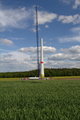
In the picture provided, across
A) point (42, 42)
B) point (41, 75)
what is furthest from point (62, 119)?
point (42, 42)

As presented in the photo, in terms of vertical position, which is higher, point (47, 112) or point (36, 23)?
point (36, 23)

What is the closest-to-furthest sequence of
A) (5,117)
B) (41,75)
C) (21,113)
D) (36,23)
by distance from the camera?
(5,117)
(21,113)
(41,75)
(36,23)

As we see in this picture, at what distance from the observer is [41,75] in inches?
2308

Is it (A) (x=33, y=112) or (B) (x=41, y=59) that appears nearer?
(A) (x=33, y=112)

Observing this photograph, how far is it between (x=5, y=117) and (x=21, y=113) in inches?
34.9

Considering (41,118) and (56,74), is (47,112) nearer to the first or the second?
(41,118)

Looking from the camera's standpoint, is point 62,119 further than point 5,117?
No

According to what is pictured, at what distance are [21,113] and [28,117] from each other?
83 cm

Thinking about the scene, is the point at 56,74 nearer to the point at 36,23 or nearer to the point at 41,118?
the point at 36,23

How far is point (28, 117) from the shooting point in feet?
18.9

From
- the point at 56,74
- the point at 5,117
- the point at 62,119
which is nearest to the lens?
the point at 62,119

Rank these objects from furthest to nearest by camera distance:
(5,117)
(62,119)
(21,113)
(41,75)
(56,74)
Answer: (56,74)
(41,75)
(21,113)
(5,117)
(62,119)

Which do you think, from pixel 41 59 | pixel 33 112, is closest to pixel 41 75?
pixel 41 59

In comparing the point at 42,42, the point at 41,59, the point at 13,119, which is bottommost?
the point at 13,119
